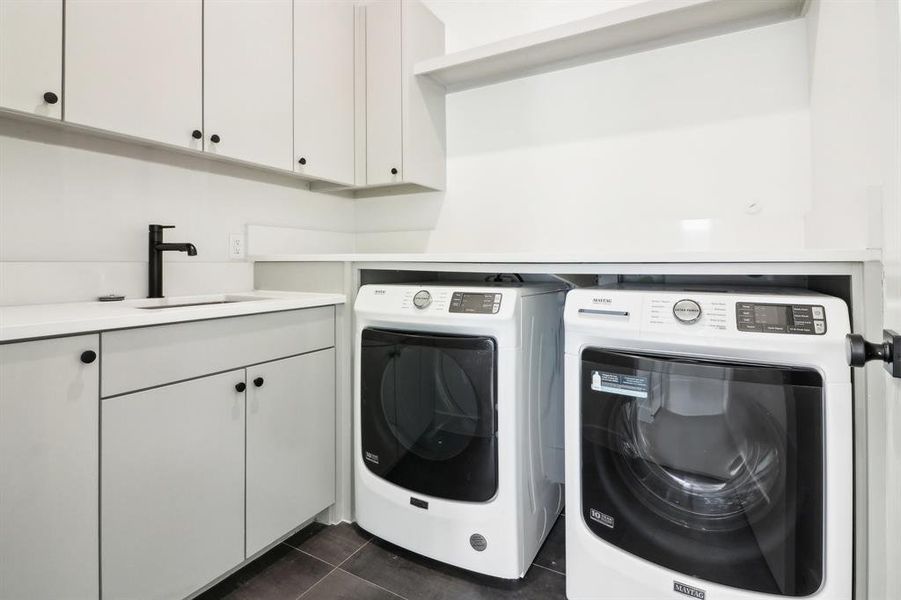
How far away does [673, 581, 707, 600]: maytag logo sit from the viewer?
1.07 metres

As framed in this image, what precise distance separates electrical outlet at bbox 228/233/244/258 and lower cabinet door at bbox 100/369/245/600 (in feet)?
2.66

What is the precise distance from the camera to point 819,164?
4.95 ft

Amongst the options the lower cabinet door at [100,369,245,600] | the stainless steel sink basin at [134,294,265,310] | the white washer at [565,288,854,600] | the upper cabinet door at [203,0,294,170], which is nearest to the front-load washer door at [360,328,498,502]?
the white washer at [565,288,854,600]

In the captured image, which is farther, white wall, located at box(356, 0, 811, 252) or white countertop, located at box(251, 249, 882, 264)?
white wall, located at box(356, 0, 811, 252)

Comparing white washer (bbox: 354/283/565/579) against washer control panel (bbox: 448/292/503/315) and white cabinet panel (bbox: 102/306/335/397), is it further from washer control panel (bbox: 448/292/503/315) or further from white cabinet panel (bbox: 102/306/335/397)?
white cabinet panel (bbox: 102/306/335/397)

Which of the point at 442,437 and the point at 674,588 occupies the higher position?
the point at 442,437

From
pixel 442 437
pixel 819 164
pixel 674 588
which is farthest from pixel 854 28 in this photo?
pixel 442 437

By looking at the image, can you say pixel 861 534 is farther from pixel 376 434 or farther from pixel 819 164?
pixel 376 434

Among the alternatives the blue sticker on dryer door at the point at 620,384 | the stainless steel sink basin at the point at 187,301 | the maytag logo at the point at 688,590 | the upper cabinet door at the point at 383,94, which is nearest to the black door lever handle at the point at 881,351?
the blue sticker on dryer door at the point at 620,384

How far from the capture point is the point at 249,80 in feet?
5.73

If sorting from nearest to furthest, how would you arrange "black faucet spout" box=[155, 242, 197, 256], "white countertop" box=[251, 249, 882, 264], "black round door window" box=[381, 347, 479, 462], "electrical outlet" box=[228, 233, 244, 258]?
"white countertop" box=[251, 249, 882, 264] < "black round door window" box=[381, 347, 479, 462] < "black faucet spout" box=[155, 242, 197, 256] < "electrical outlet" box=[228, 233, 244, 258]

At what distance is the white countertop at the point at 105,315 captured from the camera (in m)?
0.93

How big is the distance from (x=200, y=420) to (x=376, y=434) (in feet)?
1.83

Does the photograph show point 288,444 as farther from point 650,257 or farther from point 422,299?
point 650,257
